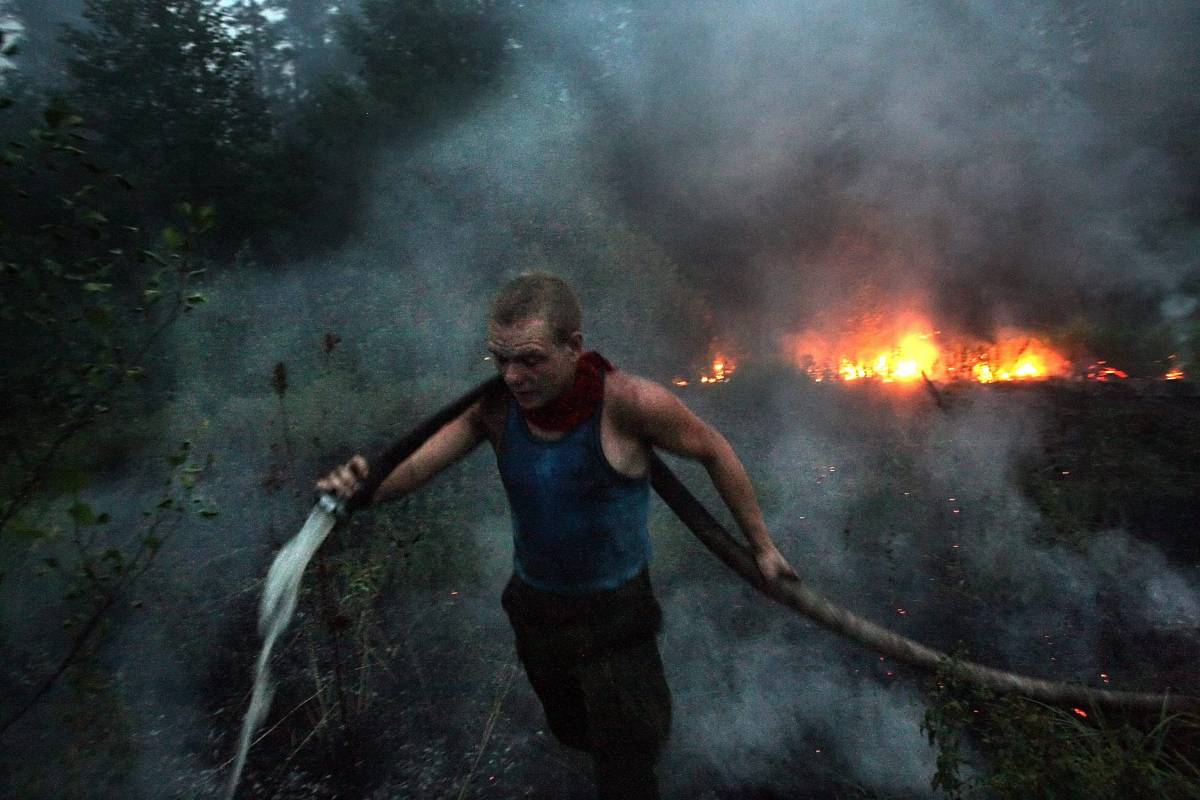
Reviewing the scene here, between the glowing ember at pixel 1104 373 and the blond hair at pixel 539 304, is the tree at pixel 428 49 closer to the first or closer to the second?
the glowing ember at pixel 1104 373

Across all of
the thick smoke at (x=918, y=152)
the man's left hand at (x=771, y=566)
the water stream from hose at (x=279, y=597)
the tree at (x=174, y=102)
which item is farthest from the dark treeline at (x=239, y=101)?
the man's left hand at (x=771, y=566)

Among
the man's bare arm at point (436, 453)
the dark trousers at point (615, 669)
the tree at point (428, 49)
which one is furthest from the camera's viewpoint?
the tree at point (428, 49)

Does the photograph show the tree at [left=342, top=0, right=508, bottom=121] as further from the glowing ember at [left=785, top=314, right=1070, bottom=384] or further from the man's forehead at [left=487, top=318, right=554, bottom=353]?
the man's forehead at [left=487, top=318, right=554, bottom=353]

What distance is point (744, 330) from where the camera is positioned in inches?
420

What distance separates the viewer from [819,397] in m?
7.57

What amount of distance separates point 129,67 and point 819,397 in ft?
27.7

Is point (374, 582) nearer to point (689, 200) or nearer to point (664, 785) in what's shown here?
point (664, 785)

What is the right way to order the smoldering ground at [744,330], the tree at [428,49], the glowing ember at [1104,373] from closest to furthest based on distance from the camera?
the smoldering ground at [744,330] → the glowing ember at [1104,373] → the tree at [428,49]

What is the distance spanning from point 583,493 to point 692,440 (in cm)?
35

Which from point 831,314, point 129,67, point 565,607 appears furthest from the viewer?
point 831,314

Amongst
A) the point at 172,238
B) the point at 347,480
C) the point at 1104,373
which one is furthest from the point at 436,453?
the point at 1104,373

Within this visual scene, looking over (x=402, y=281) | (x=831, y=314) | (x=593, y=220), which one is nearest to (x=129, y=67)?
(x=402, y=281)

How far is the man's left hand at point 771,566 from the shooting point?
2195 mm

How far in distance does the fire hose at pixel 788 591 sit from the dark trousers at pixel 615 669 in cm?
28
